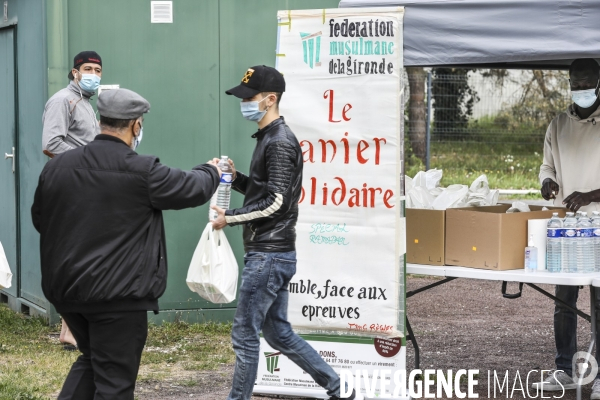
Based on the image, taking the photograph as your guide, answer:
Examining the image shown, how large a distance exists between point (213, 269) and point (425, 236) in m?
1.46

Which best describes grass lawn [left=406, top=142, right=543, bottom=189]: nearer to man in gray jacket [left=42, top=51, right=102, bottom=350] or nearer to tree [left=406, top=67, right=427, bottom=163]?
tree [left=406, top=67, right=427, bottom=163]

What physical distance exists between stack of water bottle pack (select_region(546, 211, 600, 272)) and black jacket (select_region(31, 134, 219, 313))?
2368mm

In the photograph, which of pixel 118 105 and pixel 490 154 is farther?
pixel 490 154

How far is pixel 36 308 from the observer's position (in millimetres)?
8039

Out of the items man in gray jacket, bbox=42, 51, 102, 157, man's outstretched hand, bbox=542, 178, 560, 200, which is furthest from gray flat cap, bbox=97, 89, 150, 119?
man's outstretched hand, bbox=542, 178, 560, 200

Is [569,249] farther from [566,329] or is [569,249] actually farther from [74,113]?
[74,113]

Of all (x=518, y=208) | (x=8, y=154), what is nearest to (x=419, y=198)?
(x=518, y=208)

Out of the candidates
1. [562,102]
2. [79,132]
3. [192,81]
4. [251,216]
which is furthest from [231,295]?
[562,102]

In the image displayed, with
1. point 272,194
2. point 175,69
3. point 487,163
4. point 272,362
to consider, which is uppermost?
point 175,69

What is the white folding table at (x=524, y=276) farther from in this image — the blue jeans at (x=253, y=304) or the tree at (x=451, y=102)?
the tree at (x=451, y=102)

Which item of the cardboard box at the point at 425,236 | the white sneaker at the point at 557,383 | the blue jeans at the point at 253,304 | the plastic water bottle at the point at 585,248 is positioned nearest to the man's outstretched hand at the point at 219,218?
the blue jeans at the point at 253,304

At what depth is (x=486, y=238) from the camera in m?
5.50

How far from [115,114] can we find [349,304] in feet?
7.10

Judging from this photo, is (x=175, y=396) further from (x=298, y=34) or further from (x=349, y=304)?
(x=298, y=34)
